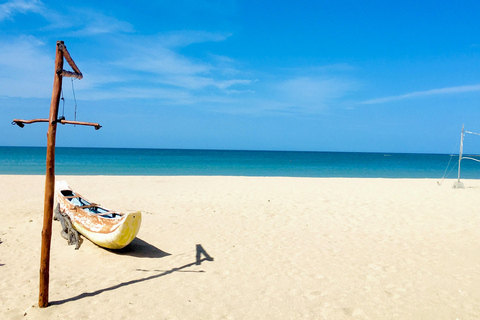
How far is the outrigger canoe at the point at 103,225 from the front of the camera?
22.4 ft

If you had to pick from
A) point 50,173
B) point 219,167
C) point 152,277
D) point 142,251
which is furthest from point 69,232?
A: point 219,167

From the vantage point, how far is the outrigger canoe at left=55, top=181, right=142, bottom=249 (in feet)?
22.4

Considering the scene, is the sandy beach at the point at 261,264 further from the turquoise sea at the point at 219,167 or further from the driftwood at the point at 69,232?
the turquoise sea at the point at 219,167

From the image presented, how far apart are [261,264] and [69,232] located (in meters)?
4.78

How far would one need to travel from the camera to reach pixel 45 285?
4.88 metres

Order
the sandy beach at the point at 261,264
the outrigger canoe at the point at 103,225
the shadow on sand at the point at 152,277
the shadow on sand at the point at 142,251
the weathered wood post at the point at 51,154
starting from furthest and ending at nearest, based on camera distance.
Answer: the shadow on sand at the point at 142,251
the outrigger canoe at the point at 103,225
the shadow on sand at the point at 152,277
the sandy beach at the point at 261,264
the weathered wood post at the point at 51,154

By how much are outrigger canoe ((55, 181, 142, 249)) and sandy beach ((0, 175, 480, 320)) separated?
13.7 inches

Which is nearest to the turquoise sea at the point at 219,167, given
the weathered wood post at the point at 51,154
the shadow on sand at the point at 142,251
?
the shadow on sand at the point at 142,251

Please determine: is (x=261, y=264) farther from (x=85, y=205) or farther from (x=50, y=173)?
(x=85, y=205)

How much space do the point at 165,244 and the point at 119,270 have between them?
174 centimetres

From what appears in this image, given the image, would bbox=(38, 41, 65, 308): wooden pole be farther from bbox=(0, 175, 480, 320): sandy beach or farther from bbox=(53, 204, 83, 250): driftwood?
bbox=(53, 204, 83, 250): driftwood

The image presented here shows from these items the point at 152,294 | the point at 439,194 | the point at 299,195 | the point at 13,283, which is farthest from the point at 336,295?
the point at 439,194

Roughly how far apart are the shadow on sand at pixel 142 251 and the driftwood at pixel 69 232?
3.38ft

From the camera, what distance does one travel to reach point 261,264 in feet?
22.5
